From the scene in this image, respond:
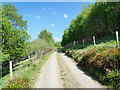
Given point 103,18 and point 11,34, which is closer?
point 11,34

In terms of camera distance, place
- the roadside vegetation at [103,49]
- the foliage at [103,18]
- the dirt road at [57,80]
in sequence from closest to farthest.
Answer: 1. the roadside vegetation at [103,49]
2. the dirt road at [57,80]
3. the foliage at [103,18]

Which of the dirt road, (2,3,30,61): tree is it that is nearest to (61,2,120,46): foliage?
the dirt road

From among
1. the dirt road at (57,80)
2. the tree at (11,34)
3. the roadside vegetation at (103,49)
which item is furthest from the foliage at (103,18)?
the tree at (11,34)

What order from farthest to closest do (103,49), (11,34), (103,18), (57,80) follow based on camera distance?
(103,18) < (11,34) < (103,49) < (57,80)

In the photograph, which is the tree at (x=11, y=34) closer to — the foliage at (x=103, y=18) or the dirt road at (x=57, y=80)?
the dirt road at (x=57, y=80)

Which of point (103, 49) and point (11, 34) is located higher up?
point (11, 34)

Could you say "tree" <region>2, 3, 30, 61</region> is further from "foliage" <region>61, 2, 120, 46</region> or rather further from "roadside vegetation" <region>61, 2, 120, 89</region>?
"foliage" <region>61, 2, 120, 46</region>

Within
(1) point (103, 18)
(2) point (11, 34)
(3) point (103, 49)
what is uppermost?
(1) point (103, 18)

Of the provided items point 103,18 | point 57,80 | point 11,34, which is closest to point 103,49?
point 57,80

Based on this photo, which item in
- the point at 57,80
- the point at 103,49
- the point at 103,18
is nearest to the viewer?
the point at 57,80

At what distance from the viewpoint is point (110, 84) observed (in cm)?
350

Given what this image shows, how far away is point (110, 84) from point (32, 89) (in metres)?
3.83

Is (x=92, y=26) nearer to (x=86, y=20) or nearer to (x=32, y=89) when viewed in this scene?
(x=86, y=20)

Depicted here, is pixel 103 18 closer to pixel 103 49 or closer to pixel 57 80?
pixel 103 49
